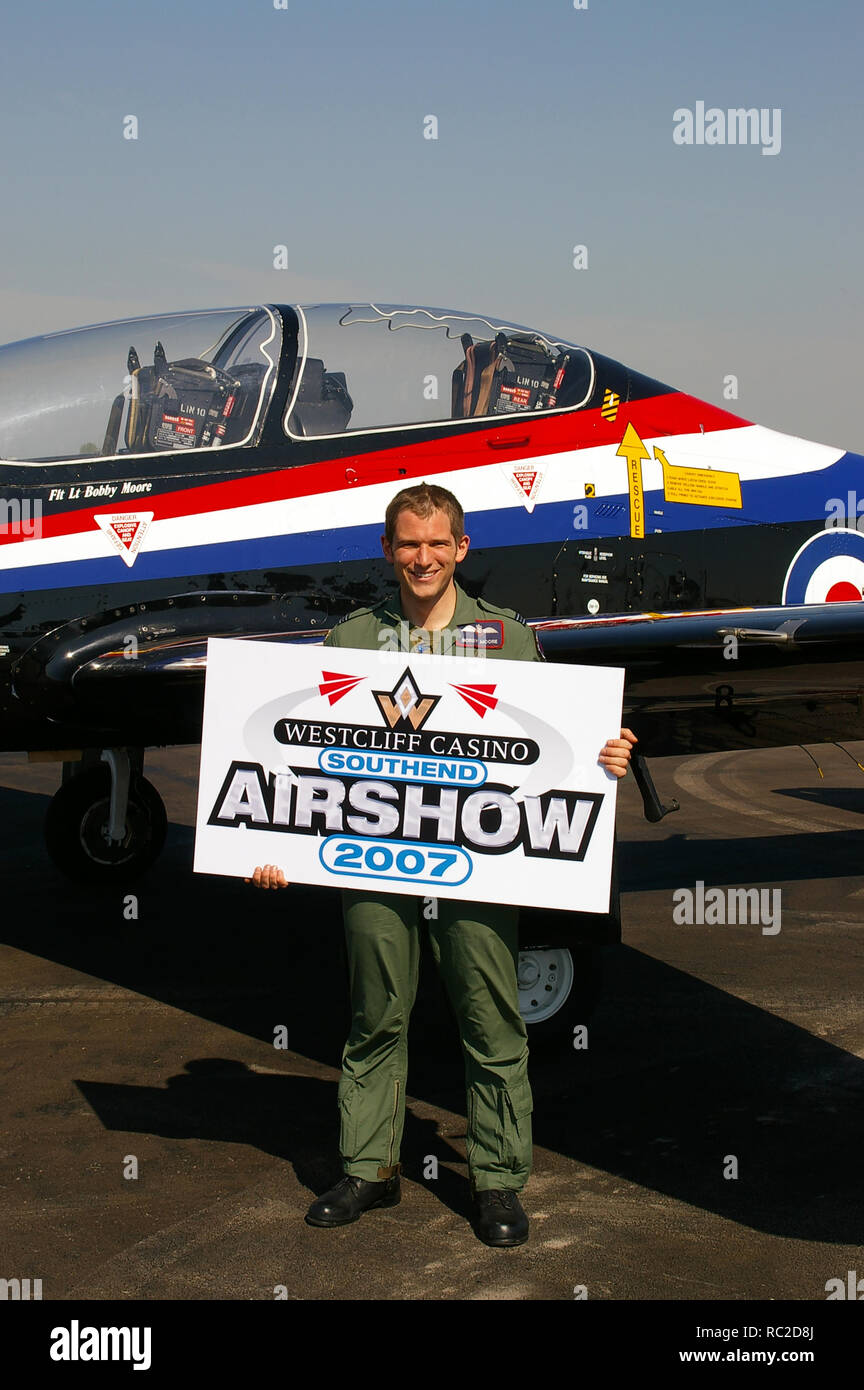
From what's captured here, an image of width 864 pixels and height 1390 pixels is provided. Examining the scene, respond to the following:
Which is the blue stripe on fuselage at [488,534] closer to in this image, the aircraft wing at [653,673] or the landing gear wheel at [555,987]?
the aircraft wing at [653,673]

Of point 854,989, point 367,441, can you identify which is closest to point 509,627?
point 367,441

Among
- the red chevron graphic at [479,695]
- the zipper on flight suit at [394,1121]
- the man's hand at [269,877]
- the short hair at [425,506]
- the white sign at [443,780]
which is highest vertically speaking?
the short hair at [425,506]

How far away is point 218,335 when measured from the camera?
6.35 m

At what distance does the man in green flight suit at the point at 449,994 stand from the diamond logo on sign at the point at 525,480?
8.87 feet

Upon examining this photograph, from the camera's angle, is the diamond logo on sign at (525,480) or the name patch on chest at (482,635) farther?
the diamond logo on sign at (525,480)

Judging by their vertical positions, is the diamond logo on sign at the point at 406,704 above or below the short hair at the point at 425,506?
below

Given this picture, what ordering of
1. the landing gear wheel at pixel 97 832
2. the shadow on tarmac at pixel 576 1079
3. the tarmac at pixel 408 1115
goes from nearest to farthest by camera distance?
the tarmac at pixel 408 1115
the shadow on tarmac at pixel 576 1079
the landing gear wheel at pixel 97 832

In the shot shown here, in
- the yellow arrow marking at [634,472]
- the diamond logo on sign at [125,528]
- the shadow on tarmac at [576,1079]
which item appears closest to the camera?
the shadow on tarmac at [576,1079]

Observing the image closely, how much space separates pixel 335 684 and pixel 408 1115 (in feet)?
5.61

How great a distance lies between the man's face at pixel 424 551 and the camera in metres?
3.66

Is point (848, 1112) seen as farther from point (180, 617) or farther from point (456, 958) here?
point (180, 617)

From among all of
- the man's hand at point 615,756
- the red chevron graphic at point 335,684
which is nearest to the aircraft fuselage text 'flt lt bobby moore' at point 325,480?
the red chevron graphic at point 335,684

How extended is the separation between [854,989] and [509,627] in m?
3.18

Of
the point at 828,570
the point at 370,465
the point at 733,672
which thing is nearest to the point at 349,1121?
the point at 733,672
